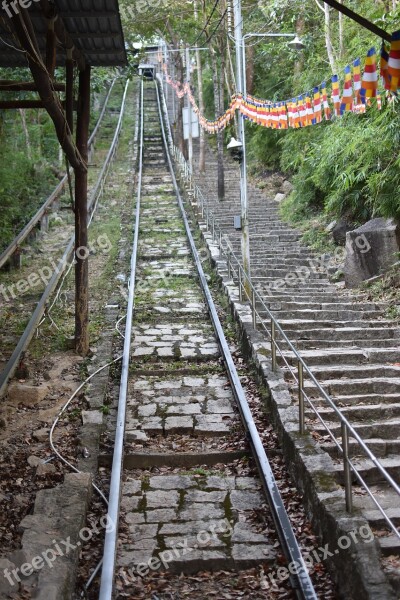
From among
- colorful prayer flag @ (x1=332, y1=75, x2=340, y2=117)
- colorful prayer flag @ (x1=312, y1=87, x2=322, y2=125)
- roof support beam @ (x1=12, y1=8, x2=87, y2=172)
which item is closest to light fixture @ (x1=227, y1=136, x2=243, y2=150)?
colorful prayer flag @ (x1=312, y1=87, x2=322, y2=125)

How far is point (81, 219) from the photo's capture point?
9.38 metres

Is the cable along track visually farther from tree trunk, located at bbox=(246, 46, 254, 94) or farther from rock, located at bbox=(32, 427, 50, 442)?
tree trunk, located at bbox=(246, 46, 254, 94)

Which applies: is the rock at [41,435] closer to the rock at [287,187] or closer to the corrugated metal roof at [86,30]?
the corrugated metal roof at [86,30]

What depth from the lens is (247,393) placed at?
7.97m

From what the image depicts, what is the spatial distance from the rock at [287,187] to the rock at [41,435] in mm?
16009

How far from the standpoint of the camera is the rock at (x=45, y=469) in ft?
19.5

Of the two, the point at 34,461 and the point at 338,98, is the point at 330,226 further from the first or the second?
the point at 34,461

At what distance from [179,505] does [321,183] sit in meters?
11.3

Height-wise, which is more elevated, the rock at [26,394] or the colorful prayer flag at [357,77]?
the colorful prayer flag at [357,77]

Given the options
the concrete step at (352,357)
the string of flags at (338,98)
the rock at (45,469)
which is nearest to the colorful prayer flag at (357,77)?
the string of flags at (338,98)

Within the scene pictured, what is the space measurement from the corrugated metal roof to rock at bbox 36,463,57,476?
4.09 metres

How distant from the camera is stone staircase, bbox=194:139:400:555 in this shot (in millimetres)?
6000

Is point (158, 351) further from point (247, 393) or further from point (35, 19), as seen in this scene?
point (35, 19)

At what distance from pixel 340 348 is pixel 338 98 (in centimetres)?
347
